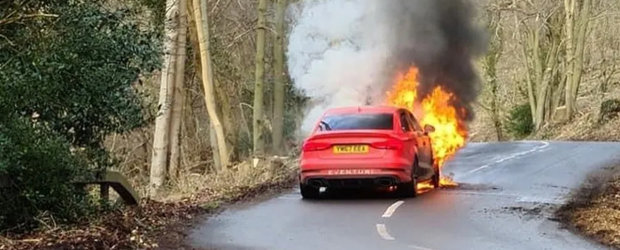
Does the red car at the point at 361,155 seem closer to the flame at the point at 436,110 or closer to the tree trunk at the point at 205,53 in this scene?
the flame at the point at 436,110

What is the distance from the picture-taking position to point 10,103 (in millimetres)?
9586

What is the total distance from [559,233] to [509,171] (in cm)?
A: 1030

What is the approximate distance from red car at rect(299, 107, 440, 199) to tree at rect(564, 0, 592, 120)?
25.3m

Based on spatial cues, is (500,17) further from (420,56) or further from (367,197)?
(367,197)

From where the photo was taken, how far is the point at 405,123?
16.2 meters

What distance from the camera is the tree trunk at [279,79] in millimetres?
26016

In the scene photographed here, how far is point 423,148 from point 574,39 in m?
25.0

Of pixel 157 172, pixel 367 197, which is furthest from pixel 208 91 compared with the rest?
pixel 367 197

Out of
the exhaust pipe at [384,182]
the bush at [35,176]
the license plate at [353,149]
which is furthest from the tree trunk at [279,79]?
the bush at [35,176]

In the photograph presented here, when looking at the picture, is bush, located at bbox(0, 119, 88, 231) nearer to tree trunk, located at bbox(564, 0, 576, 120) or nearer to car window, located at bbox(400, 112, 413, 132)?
car window, located at bbox(400, 112, 413, 132)

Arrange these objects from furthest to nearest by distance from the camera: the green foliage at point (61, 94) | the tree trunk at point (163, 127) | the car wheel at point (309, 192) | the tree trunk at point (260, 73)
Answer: the tree trunk at point (260, 73), the tree trunk at point (163, 127), the car wheel at point (309, 192), the green foliage at point (61, 94)

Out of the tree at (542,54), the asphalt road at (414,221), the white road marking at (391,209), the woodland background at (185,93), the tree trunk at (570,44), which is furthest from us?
the tree at (542,54)

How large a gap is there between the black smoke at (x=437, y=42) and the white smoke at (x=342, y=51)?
0.53m

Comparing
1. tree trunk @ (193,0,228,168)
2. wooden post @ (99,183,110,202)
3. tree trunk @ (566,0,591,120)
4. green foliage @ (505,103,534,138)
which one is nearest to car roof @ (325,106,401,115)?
wooden post @ (99,183,110,202)
